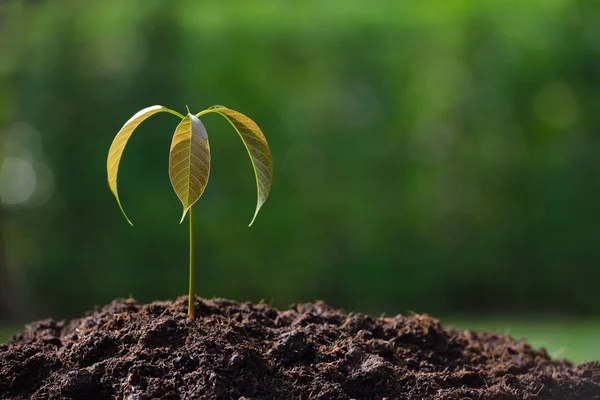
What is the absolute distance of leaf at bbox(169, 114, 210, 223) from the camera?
6.67ft

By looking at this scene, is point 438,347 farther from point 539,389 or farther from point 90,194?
point 90,194

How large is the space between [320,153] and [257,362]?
17.0ft

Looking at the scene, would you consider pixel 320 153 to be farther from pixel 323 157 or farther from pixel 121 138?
pixel 121 138

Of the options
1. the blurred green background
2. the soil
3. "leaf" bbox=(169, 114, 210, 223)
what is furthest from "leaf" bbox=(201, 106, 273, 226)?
the blurred green background

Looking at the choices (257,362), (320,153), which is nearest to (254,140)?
(257,362)

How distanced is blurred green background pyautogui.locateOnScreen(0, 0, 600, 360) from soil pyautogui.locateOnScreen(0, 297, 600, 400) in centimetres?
439

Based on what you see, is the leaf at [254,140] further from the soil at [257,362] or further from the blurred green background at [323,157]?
the blurred green background at [323,157]

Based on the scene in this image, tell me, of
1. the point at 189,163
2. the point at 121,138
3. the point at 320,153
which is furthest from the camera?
the point at 320,153

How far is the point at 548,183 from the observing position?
7.32 metres

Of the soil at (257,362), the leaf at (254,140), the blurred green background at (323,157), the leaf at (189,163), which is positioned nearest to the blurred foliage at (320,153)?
the blurred green background at (323,157)

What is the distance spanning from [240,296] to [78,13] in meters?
3.31

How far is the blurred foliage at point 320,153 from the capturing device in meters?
6.96

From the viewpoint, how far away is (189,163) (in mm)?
2045

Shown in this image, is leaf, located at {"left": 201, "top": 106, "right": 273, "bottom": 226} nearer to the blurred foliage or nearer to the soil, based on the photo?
the soil
